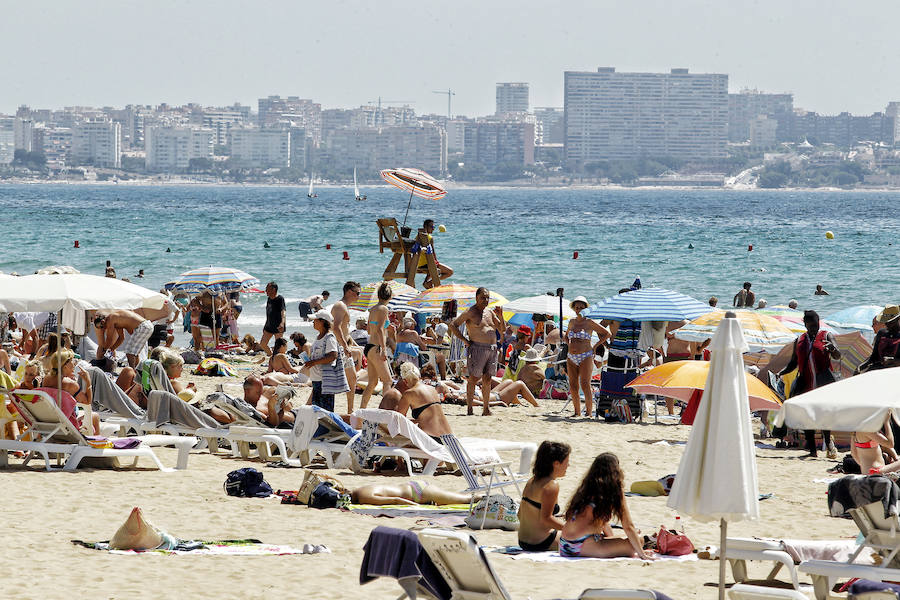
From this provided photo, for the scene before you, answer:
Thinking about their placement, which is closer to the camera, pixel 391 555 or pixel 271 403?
pixel 391 555

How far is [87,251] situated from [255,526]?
38934 millimetres

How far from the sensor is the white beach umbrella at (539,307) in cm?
1488

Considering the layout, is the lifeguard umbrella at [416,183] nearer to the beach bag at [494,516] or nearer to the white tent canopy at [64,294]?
the white tent canopy at [64,294]

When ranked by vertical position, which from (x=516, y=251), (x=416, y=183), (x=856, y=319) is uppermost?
(x=416, y=183)

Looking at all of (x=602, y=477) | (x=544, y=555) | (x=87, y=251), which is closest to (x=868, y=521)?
(x=602, y=477)

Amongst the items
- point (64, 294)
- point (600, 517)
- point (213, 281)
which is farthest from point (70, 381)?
point (213, 281)

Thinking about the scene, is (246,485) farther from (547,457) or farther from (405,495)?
(547,457)

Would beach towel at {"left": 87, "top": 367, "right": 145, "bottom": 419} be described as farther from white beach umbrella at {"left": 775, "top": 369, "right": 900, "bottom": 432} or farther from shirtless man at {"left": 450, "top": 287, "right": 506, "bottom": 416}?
white beach umbrella at {"left": 775, "top": 369, "right": 900, "bottom": 432}

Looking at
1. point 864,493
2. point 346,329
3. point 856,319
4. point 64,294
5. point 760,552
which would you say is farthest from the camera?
point 856,319

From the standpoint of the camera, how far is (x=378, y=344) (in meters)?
10.7

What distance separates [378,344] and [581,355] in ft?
6.83

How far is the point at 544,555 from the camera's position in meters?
6.42

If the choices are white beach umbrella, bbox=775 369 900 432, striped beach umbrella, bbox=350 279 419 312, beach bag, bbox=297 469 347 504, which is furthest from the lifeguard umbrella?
white beach umbrella, bbox=775 369 900 432

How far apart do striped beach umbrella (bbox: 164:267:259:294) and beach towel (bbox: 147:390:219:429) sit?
27.2 feet
